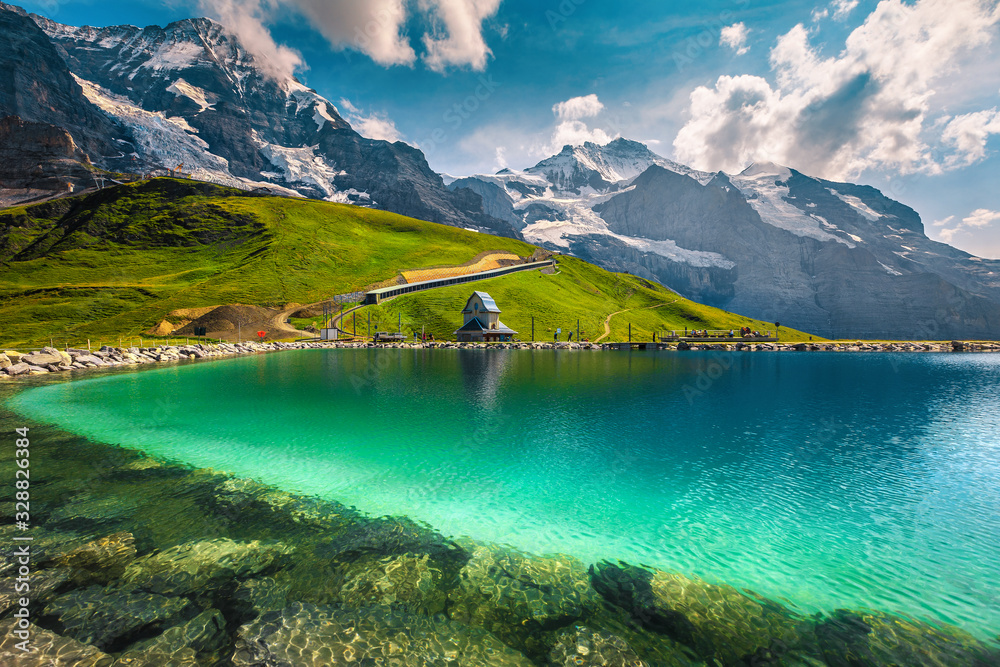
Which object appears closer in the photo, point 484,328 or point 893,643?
point 893,643

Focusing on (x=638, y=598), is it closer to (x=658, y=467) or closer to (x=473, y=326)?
(x=658, y=467)

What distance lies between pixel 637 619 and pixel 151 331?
457 feet

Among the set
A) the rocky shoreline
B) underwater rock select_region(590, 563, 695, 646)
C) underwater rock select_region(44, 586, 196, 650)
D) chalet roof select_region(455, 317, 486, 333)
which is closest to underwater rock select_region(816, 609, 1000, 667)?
underwater rock select_region(590, 563, 695, 646)

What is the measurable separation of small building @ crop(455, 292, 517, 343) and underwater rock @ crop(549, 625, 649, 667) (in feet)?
398

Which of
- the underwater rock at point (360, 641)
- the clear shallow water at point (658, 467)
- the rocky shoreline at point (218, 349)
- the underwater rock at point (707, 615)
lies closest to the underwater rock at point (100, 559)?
the underwater rock at point (360, 641)

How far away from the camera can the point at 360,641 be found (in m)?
8.87

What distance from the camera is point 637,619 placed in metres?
9.88

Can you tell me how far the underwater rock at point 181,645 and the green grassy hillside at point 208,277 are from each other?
12962cm

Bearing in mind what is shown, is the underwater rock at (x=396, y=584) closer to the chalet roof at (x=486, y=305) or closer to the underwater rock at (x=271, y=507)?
the underwater rock at (x=271, y=507)

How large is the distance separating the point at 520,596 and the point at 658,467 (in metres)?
12.5

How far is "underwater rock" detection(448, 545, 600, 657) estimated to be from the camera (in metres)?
9.42

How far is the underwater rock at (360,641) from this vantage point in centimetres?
833

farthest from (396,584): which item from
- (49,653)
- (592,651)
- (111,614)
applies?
(49,653)

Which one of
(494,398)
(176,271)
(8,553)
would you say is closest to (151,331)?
(176,271)
